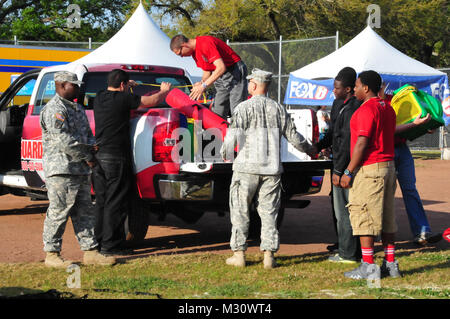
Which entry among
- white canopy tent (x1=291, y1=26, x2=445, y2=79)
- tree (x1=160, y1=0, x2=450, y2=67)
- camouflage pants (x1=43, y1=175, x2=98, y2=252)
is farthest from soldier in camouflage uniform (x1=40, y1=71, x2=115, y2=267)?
tree (x1=160, y1=0, x2=450, y2=67)

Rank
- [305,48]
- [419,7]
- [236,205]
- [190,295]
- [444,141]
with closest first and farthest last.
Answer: [190,295] → [236,205] → [305,48] → [444,141] → [419,7]

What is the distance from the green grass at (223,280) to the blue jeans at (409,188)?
2.65 feet

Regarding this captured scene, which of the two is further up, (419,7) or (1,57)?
(419,7)

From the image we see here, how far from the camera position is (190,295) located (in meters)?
5.16

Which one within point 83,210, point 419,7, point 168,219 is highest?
point 419,7

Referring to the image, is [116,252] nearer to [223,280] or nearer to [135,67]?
[223,280]

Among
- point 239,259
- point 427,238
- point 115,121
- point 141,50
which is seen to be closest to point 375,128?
point 239,259

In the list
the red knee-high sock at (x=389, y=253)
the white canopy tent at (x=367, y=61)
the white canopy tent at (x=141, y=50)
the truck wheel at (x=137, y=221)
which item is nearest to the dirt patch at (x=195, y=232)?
the truck wheel at (x=137, y=221)

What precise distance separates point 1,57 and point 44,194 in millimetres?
14151

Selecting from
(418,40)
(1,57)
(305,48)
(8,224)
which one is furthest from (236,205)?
(418,40)

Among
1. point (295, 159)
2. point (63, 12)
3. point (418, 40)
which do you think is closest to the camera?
point (295, 159)

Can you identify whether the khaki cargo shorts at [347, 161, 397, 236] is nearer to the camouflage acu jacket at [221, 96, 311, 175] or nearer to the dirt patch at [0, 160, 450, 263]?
the camouflage acu jacket at [221, 96, 311, 175]

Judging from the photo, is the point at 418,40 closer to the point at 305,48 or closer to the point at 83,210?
the point at 305,48

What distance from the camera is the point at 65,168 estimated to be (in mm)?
6160
